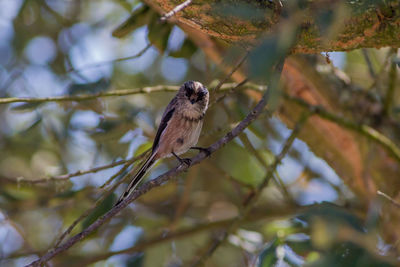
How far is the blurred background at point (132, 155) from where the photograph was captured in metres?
3.62

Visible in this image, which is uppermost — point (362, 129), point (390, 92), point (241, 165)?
point (390, 92)

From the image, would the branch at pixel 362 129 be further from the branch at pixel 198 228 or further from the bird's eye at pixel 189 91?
the bird's eye at pixel 189 91

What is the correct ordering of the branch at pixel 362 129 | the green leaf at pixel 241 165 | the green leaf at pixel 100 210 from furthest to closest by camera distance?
1. the green leaf at pixel 241 165
2. the branch at pixel 362 129
3. the green leaf at pixel 100 210

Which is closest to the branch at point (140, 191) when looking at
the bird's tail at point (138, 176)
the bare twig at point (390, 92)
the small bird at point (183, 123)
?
the bird's tail at point (138, 176)

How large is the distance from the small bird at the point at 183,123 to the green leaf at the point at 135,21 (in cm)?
60

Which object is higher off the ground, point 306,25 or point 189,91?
point 306,25

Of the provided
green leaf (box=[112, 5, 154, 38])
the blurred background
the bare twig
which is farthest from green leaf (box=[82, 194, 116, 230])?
the bare twig

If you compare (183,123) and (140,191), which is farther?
(183,123)

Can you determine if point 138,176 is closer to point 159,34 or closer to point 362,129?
point 159,34

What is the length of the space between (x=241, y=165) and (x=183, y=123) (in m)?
0.92

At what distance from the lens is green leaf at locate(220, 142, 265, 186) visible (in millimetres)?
4332

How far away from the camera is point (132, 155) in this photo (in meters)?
3.51

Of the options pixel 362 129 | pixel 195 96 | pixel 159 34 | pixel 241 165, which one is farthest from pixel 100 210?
pixel 362 129

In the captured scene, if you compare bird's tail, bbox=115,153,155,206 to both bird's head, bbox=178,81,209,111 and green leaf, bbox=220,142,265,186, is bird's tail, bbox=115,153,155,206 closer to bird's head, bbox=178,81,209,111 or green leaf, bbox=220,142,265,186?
bird's head, bbox=178,81,209,111
